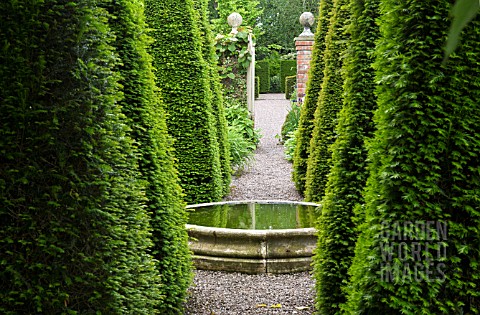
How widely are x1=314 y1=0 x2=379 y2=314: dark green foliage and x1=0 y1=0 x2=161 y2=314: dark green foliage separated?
1964 millimetres

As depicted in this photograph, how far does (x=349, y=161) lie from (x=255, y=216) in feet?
10.7

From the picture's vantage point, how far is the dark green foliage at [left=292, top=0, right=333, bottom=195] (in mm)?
9539

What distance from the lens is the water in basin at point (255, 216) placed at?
6.91 metres

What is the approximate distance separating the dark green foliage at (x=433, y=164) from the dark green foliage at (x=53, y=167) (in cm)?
150

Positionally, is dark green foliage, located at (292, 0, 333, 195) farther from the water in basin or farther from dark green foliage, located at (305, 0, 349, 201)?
the water in basin

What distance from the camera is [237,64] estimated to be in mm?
14422

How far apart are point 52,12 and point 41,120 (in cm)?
55

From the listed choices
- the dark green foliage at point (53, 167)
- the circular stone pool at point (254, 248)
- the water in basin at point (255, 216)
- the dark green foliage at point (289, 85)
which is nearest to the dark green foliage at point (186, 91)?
the water in basin at point (255, 216)

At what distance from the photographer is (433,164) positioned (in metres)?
2.93

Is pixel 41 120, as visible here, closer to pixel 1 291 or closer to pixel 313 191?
pixel 1 291

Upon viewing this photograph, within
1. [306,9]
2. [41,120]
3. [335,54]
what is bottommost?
[41,120]

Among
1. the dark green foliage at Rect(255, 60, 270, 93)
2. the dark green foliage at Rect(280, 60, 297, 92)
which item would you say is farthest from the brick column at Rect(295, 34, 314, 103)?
the dark green foliage at Rect(280, 60, 297, 92)

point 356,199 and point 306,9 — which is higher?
point 306,9

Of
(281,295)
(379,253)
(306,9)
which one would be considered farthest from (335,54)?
(306,9)
